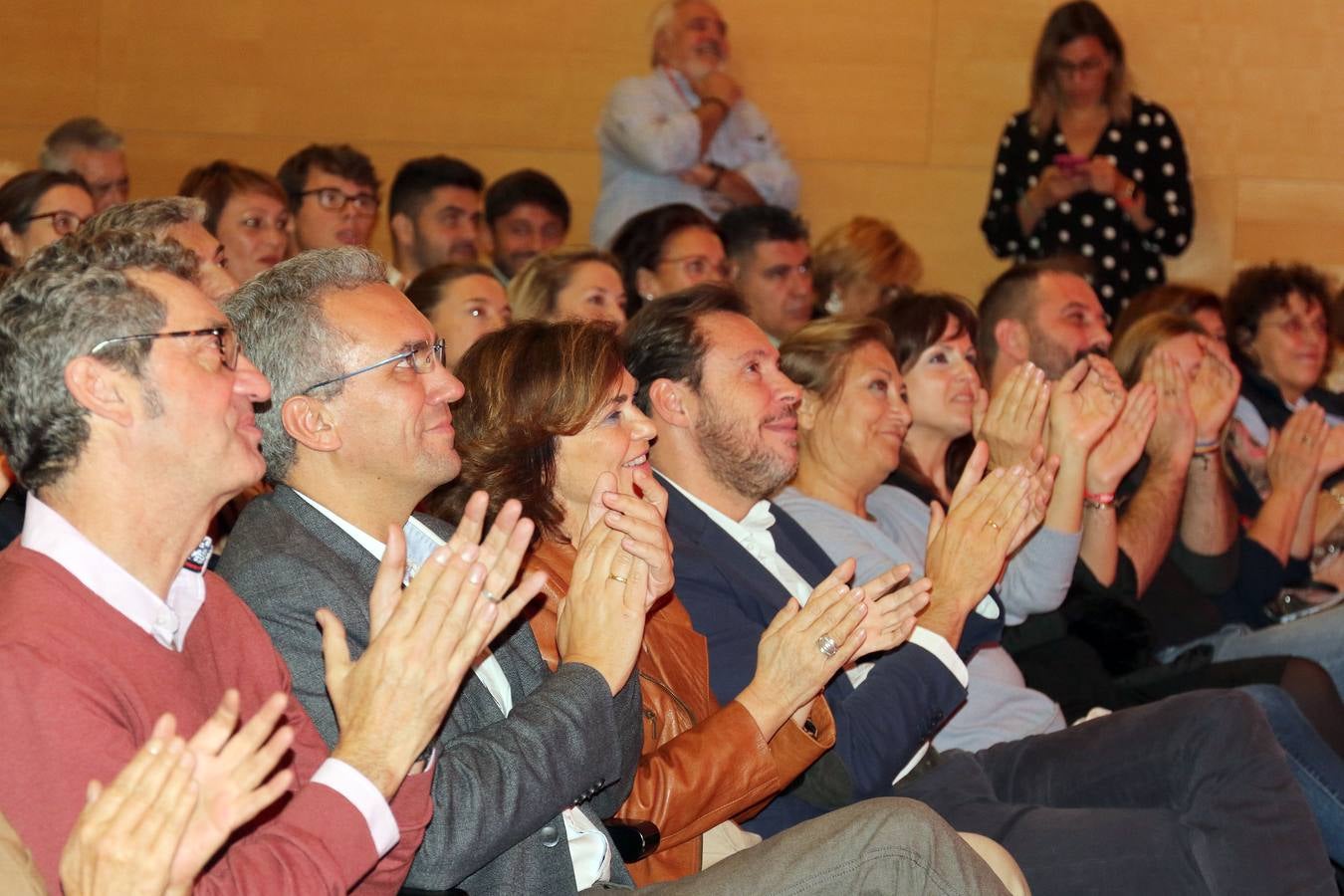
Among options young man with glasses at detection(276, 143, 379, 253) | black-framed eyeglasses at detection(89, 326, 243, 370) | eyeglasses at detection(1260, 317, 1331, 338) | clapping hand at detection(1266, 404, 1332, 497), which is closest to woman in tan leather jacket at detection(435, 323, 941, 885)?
black-framed eyeglasses at detection(89, 326, 243, 370)

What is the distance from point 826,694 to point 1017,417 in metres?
0.86

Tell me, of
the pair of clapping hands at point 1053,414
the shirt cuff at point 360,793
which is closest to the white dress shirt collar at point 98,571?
the shirt cuff at point 360,793

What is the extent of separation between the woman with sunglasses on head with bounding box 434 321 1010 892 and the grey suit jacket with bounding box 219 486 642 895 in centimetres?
18

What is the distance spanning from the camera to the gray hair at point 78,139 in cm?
471

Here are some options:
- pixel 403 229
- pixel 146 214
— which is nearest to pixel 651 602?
pixel 146 214

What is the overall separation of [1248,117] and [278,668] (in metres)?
5.45

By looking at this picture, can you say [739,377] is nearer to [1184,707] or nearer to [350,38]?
[1184,707]

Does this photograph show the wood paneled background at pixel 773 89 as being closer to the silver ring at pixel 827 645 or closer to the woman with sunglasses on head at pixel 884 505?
the woman with sunglasses on head at pixel 884 505

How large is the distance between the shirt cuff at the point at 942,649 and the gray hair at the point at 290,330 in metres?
1.11

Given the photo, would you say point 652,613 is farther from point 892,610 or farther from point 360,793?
point 360,793

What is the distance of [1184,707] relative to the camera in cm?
271

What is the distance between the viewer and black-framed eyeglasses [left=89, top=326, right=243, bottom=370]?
1.63 meters

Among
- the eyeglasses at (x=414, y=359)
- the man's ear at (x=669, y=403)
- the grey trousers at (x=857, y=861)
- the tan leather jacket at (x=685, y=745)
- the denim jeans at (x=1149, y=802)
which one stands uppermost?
the eyeglasses at (x=414, y=359)

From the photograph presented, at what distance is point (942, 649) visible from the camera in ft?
8.70
